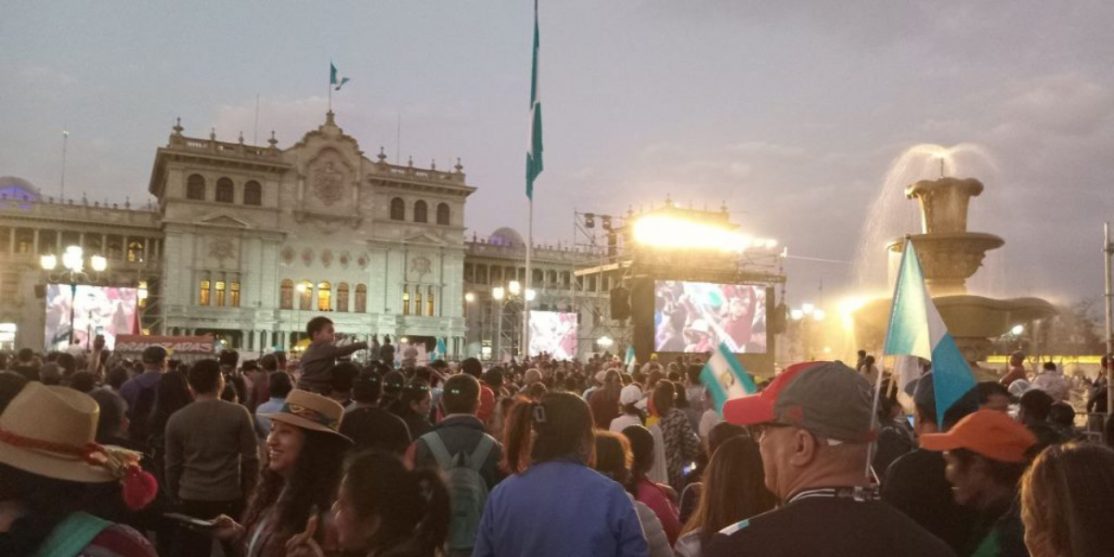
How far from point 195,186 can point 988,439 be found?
184ft

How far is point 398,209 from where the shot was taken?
5997cm

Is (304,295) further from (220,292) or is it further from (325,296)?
(220,292)

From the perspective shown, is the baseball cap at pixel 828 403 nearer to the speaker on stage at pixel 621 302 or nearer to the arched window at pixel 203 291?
the speaker on stage at pixel 621 302

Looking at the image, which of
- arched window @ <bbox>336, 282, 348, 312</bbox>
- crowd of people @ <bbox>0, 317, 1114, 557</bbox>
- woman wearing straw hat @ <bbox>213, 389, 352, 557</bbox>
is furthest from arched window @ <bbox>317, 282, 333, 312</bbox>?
woman wearing straw hat @ <bbox>213, 389, 352, 557</bbox>

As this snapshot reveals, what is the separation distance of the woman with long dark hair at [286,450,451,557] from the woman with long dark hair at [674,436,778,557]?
1.23 metres

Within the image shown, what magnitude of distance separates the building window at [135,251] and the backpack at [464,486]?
192ft

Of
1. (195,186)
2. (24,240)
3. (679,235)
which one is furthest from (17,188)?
(679,235)

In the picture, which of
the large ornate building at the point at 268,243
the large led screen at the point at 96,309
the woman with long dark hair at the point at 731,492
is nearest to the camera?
the woman with long dark hair at the point at 731,492

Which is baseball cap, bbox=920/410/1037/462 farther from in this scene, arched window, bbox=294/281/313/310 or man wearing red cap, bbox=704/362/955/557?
arched window, bbox=294/281/313/310

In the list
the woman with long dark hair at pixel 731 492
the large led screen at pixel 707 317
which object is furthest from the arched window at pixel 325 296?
the woman with long dark hair at pixel 731 492

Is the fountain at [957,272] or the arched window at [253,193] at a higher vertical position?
the arched window at [253,193]

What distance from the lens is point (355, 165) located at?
57.8m

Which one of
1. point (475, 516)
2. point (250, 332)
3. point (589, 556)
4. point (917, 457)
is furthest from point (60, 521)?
point (250, 332)

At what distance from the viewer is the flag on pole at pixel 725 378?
315 inches
